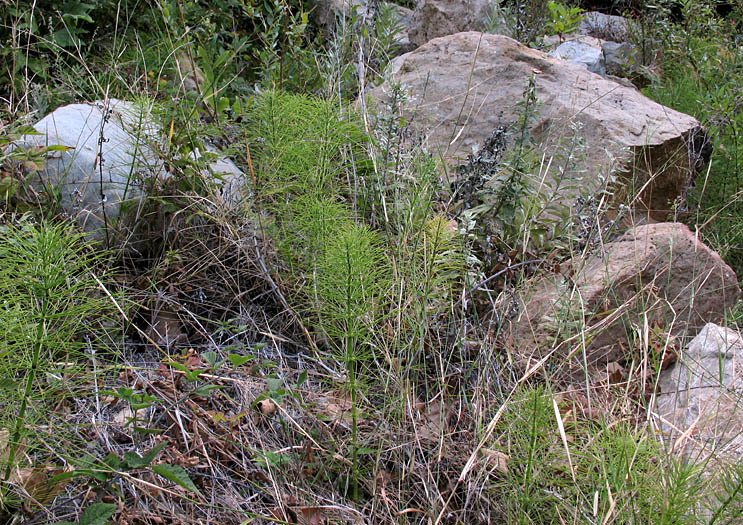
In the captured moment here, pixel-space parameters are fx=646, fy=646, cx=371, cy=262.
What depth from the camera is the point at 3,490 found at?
5.50ft

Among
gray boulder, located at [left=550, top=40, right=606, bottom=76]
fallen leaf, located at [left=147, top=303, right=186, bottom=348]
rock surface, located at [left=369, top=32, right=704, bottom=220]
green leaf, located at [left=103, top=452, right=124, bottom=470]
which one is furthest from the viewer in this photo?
gray boulder, located at [left=550, top=40, right=606, bottom=76]

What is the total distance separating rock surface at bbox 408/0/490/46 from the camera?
18.9 ft

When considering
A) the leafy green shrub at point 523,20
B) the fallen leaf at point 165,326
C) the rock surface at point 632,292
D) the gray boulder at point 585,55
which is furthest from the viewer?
the gray boulder at point 585,55

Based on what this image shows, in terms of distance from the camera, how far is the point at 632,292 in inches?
114

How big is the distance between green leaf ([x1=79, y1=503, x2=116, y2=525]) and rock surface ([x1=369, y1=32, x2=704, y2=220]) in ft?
7.74

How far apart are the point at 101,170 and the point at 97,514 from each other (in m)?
1.51

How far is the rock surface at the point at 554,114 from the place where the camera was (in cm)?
356

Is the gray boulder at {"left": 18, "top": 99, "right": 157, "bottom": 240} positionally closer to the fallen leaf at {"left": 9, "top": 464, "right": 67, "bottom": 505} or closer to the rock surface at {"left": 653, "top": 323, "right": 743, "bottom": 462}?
the fallen leaf at {"left": 9, "top": 464, "right": 67, "bottom": 505}

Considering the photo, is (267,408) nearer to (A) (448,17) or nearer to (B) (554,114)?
(B) (554,114)

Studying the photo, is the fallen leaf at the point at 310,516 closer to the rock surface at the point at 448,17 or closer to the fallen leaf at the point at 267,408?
the fallen leaf at the point at 267,408

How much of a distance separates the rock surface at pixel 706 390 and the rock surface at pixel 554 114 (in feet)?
3.42

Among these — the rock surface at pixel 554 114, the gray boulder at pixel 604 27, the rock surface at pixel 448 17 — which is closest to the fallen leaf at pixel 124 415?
the rock surface at pixel 554 114

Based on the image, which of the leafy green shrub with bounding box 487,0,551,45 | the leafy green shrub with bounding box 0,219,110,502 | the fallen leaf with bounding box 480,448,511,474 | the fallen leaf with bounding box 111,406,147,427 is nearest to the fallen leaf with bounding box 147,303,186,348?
the fallen leaf with bounding box 111,406,147,427

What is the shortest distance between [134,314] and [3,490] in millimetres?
968
